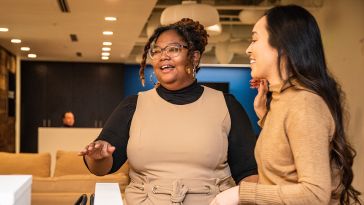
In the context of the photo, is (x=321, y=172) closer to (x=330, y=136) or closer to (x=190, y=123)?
(x=330, y=136)

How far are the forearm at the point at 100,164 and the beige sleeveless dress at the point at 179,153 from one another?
0.26 ft

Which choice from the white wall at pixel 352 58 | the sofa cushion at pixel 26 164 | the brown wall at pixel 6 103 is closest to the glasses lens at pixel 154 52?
the sofa cushion at pixel 26 164

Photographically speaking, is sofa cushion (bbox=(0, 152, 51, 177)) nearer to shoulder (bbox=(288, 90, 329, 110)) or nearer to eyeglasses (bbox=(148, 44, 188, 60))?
eyeglasses (bbox=(148, 44, 188, 60))

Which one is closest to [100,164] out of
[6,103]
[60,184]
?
[60,184]

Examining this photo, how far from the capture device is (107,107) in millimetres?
15266

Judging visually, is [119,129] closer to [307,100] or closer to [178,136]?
[178,136]

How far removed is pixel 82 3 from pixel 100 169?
5456 mm

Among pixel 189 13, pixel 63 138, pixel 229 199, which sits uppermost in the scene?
pixel 189 13

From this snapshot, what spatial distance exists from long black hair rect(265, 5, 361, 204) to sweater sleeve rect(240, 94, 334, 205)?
0.04 meters

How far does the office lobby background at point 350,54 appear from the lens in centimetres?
526

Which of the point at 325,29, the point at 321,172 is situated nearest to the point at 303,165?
the point at 321,172

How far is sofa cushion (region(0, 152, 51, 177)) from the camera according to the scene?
15.0 feet

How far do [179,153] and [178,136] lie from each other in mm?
55

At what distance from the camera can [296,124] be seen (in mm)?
1289
